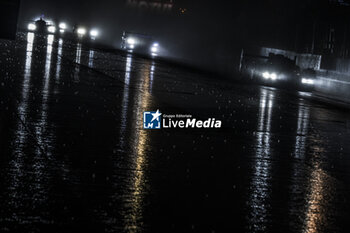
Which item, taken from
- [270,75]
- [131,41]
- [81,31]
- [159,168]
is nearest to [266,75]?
[270,75]

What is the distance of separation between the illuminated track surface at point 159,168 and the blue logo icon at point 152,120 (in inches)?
7.3

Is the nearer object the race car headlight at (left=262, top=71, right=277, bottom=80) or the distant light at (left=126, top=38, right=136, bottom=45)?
the race car headlight at (left=262, top=71, right=277, bottom=80)

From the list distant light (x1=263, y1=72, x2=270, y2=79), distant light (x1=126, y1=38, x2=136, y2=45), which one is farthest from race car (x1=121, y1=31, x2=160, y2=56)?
distant light (x1=263, y1=72, x2=270, y2=79)

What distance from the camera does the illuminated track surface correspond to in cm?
658

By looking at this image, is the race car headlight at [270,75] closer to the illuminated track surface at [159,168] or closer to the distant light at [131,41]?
the illuminated track surface at [159,168]

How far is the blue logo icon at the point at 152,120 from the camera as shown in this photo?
1289 centimetres

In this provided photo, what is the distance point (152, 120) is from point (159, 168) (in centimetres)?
465

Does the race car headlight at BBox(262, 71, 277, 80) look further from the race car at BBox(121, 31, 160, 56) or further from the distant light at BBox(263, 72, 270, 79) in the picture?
the race car at BBox(121, 31, 160, 56)

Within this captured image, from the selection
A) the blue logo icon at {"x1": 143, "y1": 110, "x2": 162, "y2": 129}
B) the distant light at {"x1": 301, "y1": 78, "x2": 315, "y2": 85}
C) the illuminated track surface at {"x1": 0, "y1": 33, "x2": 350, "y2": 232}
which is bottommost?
the illuminated track surface at {"x1": 0, "y1": 33, "x2": 350, "y2": 232}

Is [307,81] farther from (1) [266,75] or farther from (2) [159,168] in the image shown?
(2) [159,168]

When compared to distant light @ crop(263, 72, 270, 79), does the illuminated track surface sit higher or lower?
lower

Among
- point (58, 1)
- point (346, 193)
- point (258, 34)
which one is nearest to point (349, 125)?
point (346, 193)

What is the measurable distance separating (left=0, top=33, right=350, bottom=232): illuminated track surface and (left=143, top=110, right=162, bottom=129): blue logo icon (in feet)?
0.60

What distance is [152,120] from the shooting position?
13.7 m
